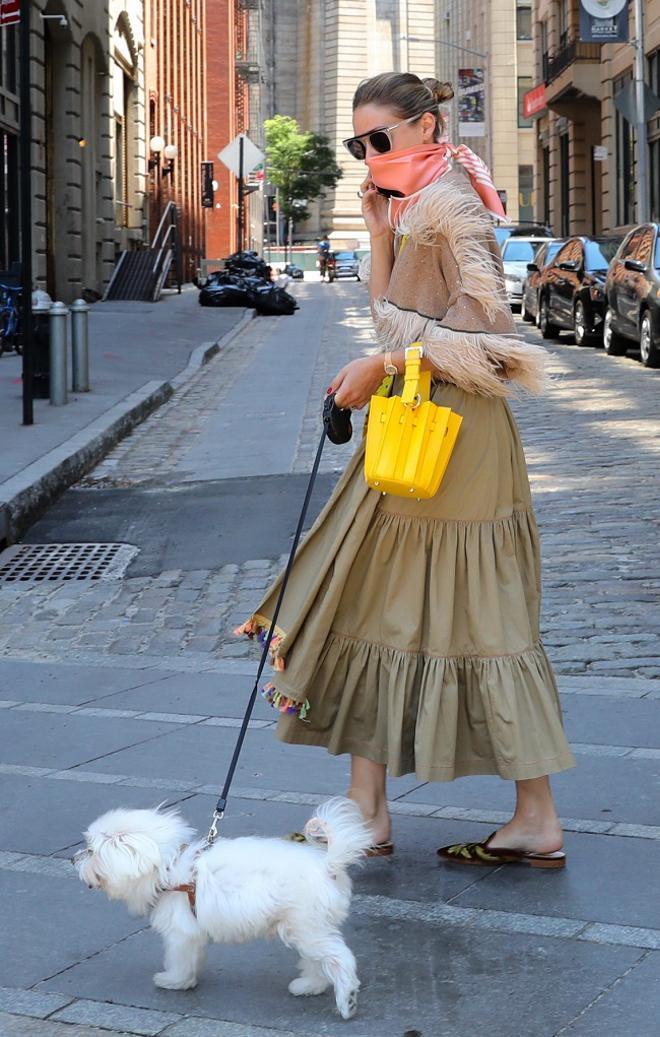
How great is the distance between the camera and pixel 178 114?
186ft

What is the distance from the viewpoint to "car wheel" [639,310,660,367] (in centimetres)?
1945

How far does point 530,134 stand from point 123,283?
2203 inches

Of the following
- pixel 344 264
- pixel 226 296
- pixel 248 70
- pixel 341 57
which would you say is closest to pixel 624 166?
pixel 226 296

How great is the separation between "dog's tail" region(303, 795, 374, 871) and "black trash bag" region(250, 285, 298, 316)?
34.6 m

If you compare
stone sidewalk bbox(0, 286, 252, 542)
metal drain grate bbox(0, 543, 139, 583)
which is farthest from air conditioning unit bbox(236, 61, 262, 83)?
metal drain grate bbox(0, 543, 139, 583)

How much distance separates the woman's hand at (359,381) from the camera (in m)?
3.81

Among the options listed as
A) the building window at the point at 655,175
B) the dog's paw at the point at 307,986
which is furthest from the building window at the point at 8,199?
the dog's paw at the point at 307,986

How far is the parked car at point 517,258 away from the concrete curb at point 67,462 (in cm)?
1693

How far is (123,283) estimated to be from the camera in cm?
3844

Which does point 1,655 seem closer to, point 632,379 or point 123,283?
point 632,379

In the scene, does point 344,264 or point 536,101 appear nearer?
point 536,101

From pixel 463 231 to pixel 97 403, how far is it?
40.1 ft

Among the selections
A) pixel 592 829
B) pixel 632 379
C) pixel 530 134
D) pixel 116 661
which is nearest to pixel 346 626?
pixel 592 829

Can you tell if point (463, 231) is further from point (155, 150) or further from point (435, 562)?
point (155, 150)
